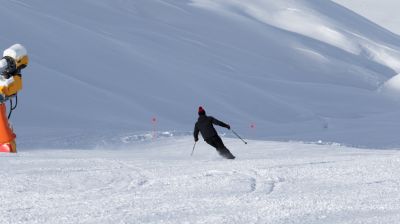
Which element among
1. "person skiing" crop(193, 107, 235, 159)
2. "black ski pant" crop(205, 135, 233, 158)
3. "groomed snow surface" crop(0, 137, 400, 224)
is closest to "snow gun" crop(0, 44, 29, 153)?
"groomed snow surface" crop(0, 137, 400, 224)

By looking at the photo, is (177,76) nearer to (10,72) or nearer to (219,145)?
(219,145)

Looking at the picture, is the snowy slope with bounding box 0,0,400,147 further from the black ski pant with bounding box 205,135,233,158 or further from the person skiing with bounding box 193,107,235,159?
the black ski pant with bounding box 205,135,233,158

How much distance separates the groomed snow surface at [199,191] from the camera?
20.1ft

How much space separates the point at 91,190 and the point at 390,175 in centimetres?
332

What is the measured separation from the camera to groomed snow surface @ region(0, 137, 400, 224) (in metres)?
6.13

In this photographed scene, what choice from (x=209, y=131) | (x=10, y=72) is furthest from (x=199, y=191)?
(x=209, y=131)

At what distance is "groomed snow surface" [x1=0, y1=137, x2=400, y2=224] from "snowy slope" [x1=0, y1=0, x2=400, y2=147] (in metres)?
8.88

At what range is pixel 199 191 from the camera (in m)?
7.54

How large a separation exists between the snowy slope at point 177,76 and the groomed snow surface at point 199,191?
888cm

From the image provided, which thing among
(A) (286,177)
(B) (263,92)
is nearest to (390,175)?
(A) (286,177)

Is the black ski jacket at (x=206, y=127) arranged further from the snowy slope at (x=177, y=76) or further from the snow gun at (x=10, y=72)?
the snowy slope at (x=177, y=76)

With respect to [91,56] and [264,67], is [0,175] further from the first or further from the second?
[264,67]

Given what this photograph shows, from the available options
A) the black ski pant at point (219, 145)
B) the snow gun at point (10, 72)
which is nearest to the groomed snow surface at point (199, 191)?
the snow gun at point (10, 72)

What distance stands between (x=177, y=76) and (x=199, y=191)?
28429 millimetres
